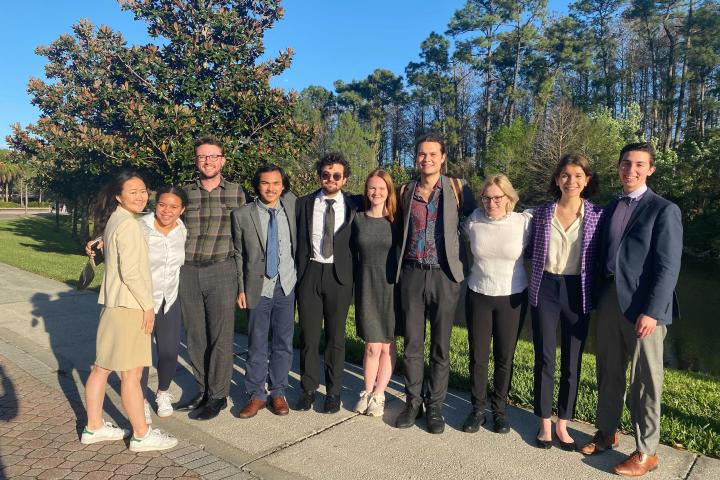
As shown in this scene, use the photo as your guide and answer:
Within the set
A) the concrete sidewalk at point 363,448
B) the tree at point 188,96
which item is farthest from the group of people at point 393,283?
the tree at point 188,96

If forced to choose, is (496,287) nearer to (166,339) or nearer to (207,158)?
(207,158)

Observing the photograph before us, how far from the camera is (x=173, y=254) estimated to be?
3.93 meters

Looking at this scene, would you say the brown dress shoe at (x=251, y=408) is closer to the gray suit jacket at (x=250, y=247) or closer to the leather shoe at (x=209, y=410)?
the leather shoe at (x=209, y=410)

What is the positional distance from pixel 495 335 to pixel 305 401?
5.35ft

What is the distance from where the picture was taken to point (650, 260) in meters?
3.17

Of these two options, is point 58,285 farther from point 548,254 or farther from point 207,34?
point 548,254

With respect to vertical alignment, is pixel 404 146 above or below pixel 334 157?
above

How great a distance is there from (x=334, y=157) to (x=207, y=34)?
957 centimetres

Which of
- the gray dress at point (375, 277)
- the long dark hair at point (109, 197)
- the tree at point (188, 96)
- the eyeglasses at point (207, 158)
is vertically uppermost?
the tree at point (188, 96)

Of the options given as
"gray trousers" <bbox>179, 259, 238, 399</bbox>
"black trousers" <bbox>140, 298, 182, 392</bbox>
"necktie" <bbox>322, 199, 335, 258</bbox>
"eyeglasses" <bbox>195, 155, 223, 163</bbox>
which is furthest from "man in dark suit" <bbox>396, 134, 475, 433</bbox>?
"black trousers" <bbox>140, 298, 182, 392</bbox>

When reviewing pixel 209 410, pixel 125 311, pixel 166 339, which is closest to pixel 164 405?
pixel 209 410

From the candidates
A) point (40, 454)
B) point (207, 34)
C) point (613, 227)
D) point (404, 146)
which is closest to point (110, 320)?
point (40, 454)

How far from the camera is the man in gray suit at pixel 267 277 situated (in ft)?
13.4

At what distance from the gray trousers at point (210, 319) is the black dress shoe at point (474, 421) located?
6.28 ft
